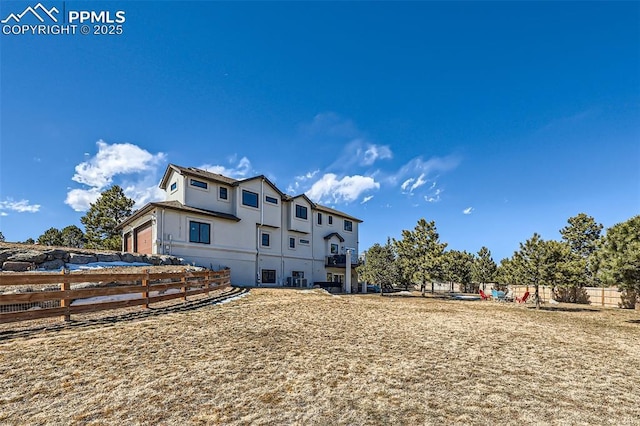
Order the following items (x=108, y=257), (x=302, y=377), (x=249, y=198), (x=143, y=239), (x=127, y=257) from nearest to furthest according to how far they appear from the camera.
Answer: (x=302, y=377) → (x=108, y=257) → (x=127, y=257) → (x=143, y=239) → (x=249, y=198)

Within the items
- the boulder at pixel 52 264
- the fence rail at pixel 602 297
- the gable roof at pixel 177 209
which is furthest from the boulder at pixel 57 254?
the fence rail at pixel 602 297

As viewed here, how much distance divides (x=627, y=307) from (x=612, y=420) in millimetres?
25343

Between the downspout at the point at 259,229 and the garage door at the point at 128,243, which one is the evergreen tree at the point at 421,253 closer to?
the downspout at the point at 259,229

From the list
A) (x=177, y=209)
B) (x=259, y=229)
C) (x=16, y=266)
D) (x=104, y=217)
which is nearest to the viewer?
(x=16, y=266)

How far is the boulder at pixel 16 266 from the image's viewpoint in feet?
44.3

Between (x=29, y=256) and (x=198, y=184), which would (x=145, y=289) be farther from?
(x=198, y=184)

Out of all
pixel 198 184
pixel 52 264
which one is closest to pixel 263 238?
pixel 198 184

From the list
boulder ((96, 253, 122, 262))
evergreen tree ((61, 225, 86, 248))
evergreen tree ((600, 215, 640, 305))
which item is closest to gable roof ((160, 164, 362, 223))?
boulder ((96, 253, 122, 262))

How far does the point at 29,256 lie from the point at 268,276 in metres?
17.1

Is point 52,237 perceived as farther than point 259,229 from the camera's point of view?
Yes

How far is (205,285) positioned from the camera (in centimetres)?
1484

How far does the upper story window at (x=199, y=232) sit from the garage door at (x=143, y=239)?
2765 millimetres

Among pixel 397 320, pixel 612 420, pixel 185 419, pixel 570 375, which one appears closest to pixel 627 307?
pixel 397 320

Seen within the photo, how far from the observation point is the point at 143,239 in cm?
2367
